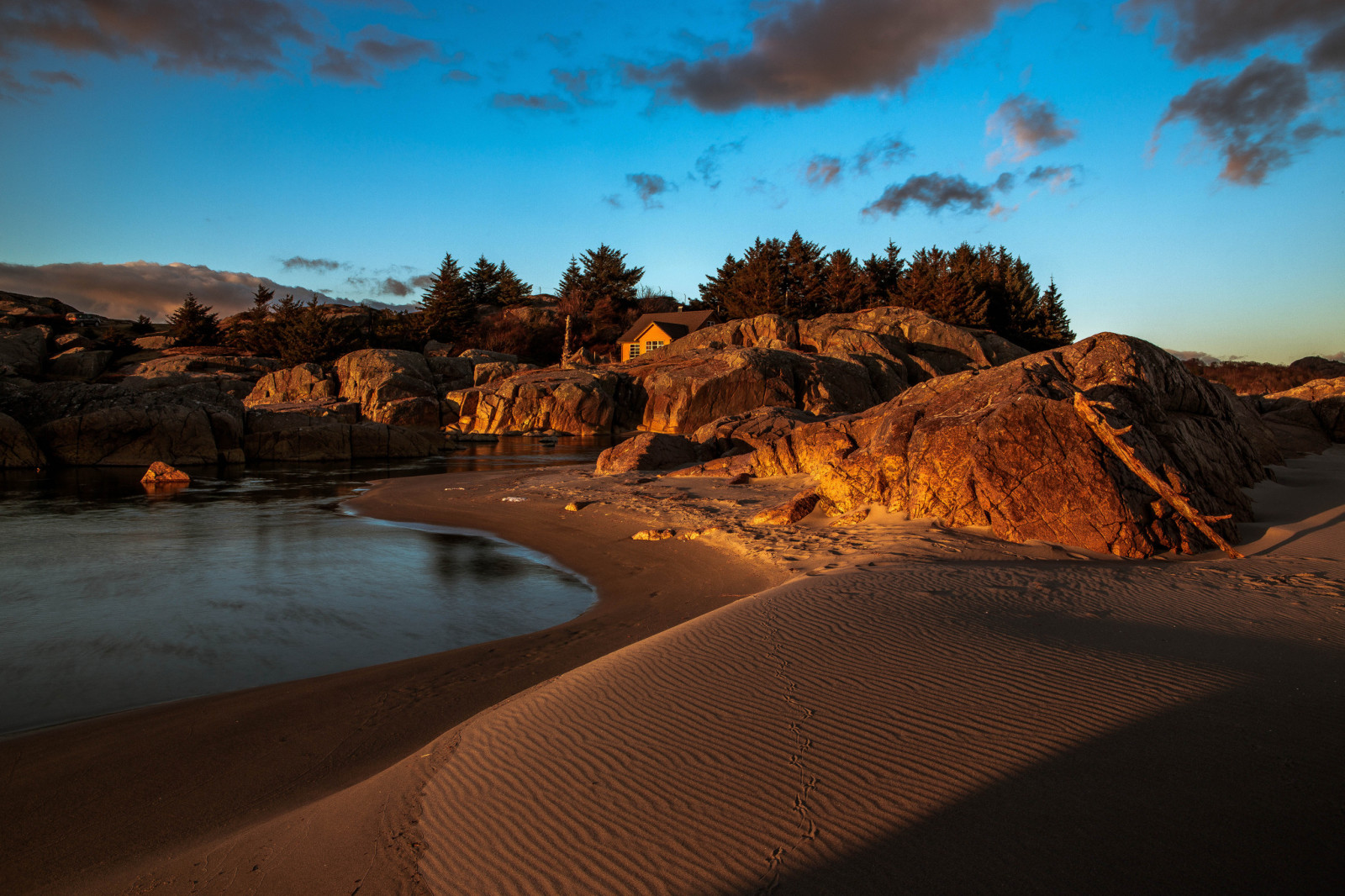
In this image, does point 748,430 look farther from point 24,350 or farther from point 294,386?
point 24,350

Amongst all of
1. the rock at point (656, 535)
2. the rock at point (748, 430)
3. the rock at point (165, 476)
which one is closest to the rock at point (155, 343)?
the rock at point (165, 476)

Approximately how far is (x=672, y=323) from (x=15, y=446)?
4100 cm

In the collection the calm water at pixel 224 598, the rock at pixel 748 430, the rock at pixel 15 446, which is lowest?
the calm water at pixel 224 598

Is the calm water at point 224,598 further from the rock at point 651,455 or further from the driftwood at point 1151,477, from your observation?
the driftwood at point 1151,477

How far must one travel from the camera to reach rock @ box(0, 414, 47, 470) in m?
18.2

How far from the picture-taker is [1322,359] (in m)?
23.1

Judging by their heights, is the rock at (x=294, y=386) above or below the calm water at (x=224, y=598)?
above

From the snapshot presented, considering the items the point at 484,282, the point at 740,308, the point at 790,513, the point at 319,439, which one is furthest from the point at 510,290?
the point at 790,513

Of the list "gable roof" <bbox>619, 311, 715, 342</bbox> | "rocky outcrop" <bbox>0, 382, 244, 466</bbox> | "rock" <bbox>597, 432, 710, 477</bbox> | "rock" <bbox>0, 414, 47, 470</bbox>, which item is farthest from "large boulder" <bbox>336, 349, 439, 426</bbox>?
"rock" <bbox>597, 432, 710, 477</bbox>

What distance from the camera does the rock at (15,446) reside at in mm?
18219

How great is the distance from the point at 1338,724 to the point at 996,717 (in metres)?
1.32

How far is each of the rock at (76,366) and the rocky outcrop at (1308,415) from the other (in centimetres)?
5326

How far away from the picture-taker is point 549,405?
3428 cm

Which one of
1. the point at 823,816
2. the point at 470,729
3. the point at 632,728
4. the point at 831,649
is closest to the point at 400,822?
the point at 470,729
